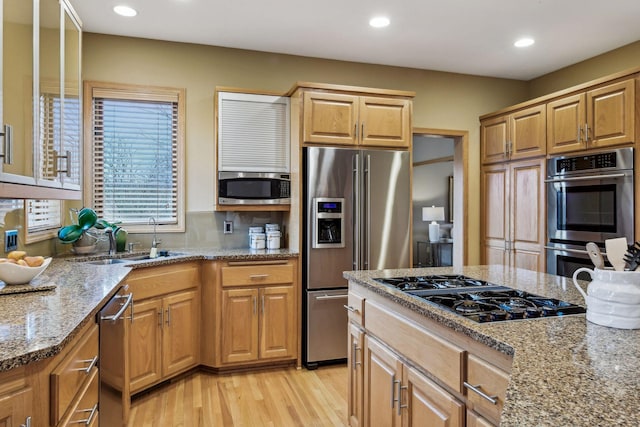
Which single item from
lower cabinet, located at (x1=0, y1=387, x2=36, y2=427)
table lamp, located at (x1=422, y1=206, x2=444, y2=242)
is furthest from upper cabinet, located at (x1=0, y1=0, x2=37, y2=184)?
table lamp, located at (x1=422, y1=206, x2=444, y2=242)

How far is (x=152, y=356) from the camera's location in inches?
116

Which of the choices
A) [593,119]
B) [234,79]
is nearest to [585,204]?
[593,119]

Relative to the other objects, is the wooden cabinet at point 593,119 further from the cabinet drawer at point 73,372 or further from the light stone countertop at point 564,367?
the cabinet drawer at point 73,372

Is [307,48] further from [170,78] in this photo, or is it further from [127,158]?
[127,158]

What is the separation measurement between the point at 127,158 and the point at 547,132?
3.57 meters

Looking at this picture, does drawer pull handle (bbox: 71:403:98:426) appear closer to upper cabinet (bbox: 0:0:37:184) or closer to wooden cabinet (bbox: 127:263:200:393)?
upper cabinet (bbox: 0:0:37:184)

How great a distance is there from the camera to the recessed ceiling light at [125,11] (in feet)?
10.2

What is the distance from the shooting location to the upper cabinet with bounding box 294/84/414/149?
3525 mm

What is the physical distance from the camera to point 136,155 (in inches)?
145

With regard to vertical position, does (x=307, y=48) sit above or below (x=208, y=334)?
above

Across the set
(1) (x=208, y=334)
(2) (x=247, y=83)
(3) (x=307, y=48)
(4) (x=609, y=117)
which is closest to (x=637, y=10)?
(4) (x=609, y=117)

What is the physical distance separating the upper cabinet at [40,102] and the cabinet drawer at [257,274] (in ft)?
4.17

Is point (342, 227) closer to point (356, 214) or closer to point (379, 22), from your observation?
point (356, 214)

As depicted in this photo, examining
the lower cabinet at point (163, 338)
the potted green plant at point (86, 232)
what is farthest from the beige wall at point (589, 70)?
the potted green plant at point (86, 232)
